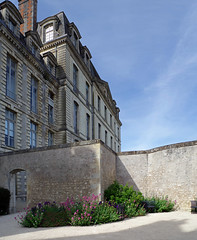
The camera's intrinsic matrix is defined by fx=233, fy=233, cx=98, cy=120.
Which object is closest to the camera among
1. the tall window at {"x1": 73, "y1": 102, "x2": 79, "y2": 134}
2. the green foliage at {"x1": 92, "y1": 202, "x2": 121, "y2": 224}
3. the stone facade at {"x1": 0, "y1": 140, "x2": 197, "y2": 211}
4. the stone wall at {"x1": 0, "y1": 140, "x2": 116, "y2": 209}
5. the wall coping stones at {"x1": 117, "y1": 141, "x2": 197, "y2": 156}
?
the green foliage at {"x1": 92, "y1": 202, "x2": 121, "y2": 224}

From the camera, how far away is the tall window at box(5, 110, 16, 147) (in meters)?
12.8

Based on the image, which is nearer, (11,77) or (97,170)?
(97,170)

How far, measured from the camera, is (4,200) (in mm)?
9453

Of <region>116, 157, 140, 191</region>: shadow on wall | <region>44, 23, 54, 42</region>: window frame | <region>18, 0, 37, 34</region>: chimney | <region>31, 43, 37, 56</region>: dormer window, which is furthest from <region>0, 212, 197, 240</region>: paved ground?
<region>44, 23, 54, 42</region>: window frame

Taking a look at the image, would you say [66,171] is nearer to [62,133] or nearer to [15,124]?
[15,124]

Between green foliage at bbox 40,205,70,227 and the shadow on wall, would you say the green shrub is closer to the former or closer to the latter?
green foliage at bbox 40,205,70,227

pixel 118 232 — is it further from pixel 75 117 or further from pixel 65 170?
pixel 75 117

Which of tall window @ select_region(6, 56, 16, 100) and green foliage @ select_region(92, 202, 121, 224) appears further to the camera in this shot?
tall window @ select_region(6, 56, 16, 100)

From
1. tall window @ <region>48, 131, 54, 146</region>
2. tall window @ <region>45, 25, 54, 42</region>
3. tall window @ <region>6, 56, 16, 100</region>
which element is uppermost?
tall window @ <region>45, 25, 54, 42</region>

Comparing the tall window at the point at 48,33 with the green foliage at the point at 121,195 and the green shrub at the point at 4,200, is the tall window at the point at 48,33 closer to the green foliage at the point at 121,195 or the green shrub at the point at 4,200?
the green shrub at the point at 4,200

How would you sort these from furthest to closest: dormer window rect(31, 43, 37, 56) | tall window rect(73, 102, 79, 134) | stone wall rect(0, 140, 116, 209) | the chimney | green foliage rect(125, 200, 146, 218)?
1. tall window rect(73, 102, 79, 134)
2. the chimney
3. dormer window rect(31, 43, 37, 56)
4. stone wall rect(0, 140, 116, 209)
5. green foliage rect(125, 200, 146, 218)

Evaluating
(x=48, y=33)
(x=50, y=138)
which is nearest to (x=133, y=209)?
(x=50, y=138)

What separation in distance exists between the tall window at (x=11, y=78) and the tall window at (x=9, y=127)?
1.12 m

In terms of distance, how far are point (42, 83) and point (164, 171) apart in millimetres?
10867
